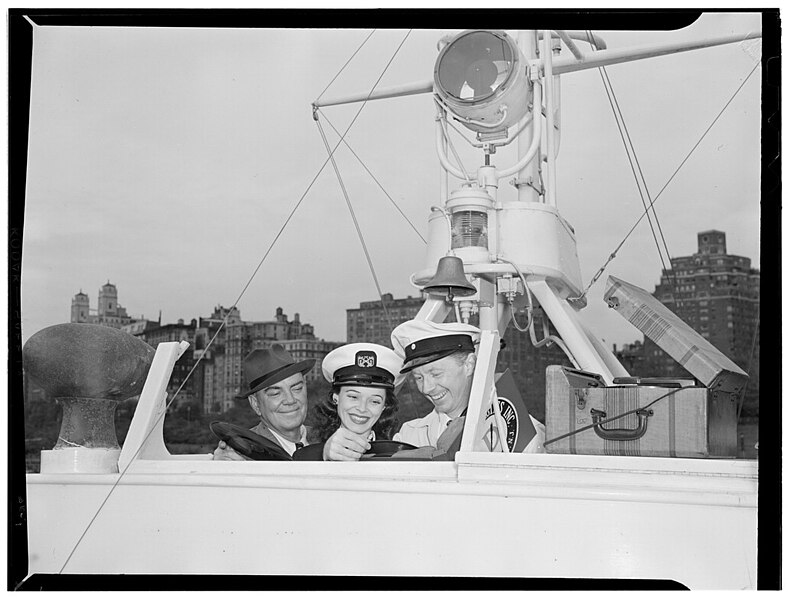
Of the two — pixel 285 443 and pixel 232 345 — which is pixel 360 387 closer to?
pixel 285 443

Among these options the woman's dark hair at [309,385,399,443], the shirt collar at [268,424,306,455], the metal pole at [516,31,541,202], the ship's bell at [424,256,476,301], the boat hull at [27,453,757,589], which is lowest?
the boat hull at [27,453,757,589]

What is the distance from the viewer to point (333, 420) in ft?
9.75

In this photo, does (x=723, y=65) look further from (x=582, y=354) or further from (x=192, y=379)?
(x=192, y=379)

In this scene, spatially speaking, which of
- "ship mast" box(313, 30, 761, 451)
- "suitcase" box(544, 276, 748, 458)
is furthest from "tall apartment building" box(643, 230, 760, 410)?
"ship mast" box(313, 30, 761, 451)

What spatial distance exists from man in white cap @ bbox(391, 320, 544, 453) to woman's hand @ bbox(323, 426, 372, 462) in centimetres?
21

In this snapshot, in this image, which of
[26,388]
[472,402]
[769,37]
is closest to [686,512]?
[472,402]

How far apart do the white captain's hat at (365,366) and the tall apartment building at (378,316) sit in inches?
44.4

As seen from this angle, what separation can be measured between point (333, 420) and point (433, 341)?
0.41 metres

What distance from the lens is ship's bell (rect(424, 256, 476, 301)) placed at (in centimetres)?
290

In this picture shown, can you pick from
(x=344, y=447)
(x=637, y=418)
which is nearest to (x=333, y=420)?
(x=344, y=447)

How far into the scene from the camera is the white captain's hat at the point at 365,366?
2.81 meters

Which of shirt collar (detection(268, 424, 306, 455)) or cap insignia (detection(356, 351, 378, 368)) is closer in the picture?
cap insignia (detection(356, 351, 378, 368))

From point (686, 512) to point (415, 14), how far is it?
136cm

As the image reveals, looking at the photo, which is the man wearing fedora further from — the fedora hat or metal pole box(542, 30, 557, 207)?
metal pole box(542, 30, 557, 207)
